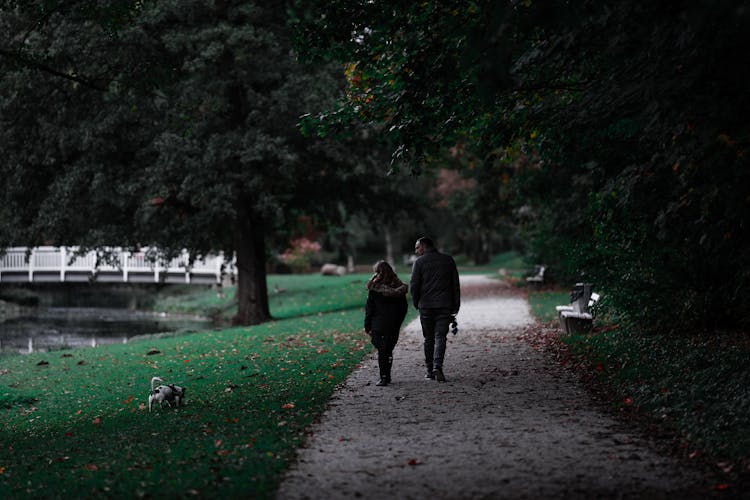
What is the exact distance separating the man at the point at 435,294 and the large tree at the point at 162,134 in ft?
29.8

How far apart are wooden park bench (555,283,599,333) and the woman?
199 inches

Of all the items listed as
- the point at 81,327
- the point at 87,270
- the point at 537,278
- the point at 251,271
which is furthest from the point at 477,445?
the point at 87,270

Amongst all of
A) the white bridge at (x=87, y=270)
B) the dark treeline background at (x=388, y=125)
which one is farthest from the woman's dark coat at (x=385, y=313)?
the white bridge at (x=87, y=270)

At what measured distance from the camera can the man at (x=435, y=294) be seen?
10.2m

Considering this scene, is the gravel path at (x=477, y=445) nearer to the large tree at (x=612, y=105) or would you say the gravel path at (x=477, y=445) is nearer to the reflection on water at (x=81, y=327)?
the large tree at (x=612, y=105)

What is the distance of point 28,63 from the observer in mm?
10766

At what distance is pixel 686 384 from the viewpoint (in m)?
8.72

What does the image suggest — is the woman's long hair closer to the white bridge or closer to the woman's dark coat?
the woman's dark coat

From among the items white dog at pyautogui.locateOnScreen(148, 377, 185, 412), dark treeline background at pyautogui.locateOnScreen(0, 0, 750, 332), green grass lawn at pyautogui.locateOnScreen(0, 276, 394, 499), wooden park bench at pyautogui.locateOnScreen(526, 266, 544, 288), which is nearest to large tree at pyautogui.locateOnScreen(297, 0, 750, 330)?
dark treeline background at pyautogui.locateOnScreen(0, 0, 750, 332)

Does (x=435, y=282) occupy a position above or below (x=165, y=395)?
above

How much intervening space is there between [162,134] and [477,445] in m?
14.5

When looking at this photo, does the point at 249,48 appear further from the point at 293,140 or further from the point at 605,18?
the point at 605,18

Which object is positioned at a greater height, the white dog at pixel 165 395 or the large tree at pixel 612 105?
the large tree at pixel 612 105

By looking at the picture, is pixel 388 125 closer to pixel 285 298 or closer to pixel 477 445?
pixel 477 445
